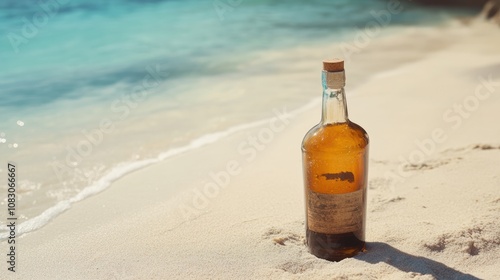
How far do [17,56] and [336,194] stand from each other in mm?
6073

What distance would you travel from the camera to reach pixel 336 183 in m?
2.15

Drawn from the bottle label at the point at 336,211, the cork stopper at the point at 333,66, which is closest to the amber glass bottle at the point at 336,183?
the bottle label at the point at 336,211

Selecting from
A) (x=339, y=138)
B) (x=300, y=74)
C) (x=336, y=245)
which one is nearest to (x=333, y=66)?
(x=339, y=138)

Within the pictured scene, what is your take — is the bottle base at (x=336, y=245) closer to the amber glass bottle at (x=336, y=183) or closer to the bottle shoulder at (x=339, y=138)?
the amber glass bottle at (x=336, y=183)

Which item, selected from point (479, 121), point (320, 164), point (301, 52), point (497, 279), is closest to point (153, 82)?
point (301, 52)

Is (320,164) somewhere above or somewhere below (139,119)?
above

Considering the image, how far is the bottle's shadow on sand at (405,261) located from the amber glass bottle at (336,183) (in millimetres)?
69

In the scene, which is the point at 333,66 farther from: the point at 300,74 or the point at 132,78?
the point at 132,78

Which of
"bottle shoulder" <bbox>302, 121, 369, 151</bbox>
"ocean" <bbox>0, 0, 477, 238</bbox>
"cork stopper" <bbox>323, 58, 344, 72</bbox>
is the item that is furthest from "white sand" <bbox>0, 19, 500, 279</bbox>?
"cork stopper" <bbox>323, 58, 344, 72</bbox>

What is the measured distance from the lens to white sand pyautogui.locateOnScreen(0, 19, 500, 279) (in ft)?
7.04

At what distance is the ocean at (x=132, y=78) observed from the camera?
3.70m

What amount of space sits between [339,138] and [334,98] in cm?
15

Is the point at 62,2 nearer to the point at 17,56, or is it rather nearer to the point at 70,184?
the point at 17,56

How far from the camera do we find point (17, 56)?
732 cm
